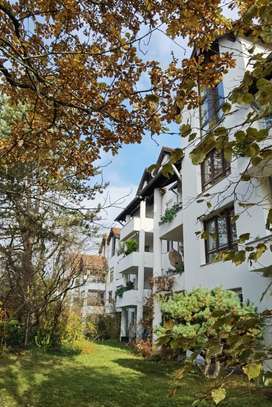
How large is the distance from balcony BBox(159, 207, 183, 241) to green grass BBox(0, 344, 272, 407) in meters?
7.31

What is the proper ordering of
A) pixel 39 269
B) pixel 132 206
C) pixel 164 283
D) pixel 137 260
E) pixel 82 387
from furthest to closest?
pixel 132 206, pixel 137 260, pixel 164 283, pixel 39 269, pixel 82 387

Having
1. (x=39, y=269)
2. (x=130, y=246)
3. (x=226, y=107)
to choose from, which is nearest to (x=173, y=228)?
(x=39, y=269)

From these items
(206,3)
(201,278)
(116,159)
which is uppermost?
(206,3)

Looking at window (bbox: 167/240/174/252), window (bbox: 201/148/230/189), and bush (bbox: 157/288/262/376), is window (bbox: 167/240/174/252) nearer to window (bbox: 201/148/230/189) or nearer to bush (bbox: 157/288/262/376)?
window (bbox: 201/148/230/189)

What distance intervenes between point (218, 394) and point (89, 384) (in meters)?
10.4

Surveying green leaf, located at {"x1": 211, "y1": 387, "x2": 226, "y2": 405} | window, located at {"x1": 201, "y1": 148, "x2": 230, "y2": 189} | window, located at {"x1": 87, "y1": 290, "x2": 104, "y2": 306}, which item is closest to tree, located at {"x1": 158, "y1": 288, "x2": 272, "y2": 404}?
green leaf, located at {"x1": 211, "y1": 387, "x2": 226, "y2": 405}

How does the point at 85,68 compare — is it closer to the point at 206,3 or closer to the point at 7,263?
the point at 206,3

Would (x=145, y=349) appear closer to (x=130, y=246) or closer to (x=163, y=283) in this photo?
(x=163, y=283)

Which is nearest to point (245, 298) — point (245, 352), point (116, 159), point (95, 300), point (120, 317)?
point (116, 159)

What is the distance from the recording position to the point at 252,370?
1352mm

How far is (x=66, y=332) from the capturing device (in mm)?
17547

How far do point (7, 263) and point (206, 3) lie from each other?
48.6 feet

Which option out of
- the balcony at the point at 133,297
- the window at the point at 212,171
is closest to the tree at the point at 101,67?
the window at the point at 212,171

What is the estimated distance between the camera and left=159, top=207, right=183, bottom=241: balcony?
62.7 ft
